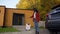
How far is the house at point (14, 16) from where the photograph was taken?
694 inches

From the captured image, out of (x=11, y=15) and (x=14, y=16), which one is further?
(x=14, y=16)

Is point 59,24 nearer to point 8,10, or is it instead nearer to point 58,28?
point 58,28

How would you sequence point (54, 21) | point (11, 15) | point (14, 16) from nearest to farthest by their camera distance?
point (54, 21) < point (11, 15) < point (14, 16)

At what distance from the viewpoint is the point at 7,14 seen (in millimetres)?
18344

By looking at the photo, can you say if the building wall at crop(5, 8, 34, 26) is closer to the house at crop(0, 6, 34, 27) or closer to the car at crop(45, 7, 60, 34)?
the house at crop(0, 6, 34, 27)

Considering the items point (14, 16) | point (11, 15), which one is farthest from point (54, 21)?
point (14, 16)

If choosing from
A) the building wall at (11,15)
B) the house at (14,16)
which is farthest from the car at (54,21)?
the building wall at (11,15)

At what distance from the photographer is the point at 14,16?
748 inches

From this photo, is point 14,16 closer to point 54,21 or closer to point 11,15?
point 11,15

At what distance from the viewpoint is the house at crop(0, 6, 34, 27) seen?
17625mm

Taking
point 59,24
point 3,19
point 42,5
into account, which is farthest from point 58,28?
point 42,5

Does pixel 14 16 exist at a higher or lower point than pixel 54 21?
higher

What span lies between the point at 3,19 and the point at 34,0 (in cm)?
818

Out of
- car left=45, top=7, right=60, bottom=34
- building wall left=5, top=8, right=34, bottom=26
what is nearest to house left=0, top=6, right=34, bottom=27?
building wall left=5, top=8, right=34, bottom=26
